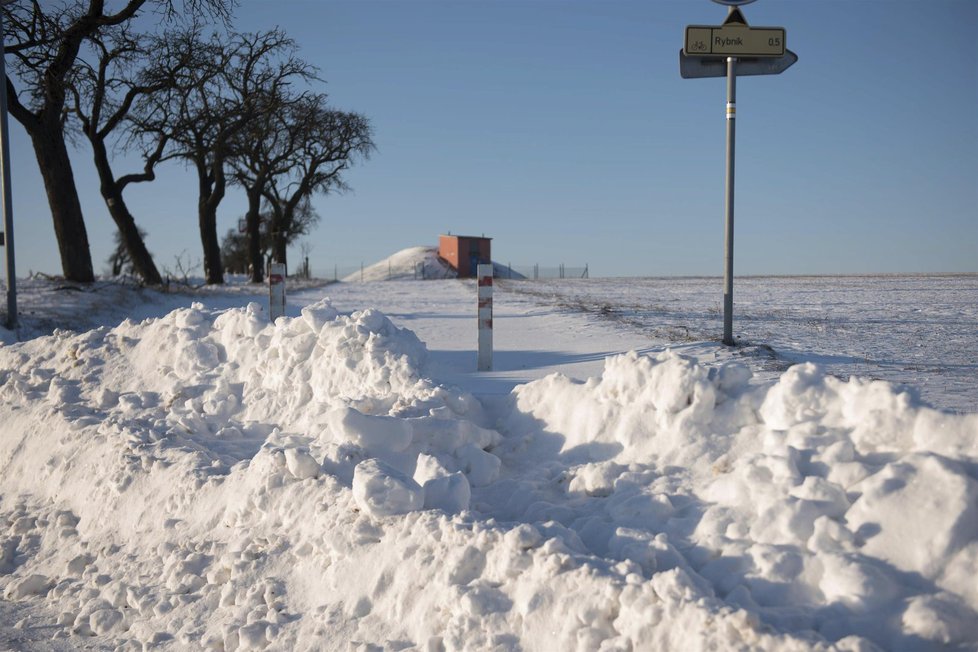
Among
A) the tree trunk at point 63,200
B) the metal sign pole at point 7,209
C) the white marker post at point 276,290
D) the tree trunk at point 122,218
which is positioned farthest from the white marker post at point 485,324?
the tree trunk at point 122,218

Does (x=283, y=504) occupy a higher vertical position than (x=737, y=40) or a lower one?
lower

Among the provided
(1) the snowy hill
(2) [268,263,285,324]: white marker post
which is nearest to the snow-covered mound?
(1) the snowy hill

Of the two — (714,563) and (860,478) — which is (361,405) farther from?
(860,478)

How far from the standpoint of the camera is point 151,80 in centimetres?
2089

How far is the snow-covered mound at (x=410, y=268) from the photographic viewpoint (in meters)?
66.6

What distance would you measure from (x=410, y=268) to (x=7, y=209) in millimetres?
57847

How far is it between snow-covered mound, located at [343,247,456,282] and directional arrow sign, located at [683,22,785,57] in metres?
54.3

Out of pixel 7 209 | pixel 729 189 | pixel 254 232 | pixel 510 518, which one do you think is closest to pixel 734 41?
pixel 729 189

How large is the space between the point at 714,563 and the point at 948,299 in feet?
69.1

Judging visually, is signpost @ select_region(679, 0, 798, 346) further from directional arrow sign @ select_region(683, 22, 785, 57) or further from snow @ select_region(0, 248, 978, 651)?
snow @ select_region(0, 248, 978, 651)

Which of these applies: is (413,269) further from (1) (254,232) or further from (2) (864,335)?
(2) (864,335)

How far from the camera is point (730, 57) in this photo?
854 centimetres

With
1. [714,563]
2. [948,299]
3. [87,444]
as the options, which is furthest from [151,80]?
[948,299]

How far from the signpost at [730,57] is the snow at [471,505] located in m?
2.87
